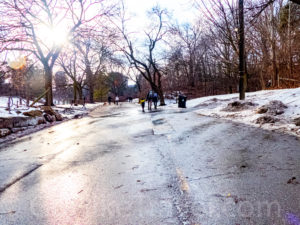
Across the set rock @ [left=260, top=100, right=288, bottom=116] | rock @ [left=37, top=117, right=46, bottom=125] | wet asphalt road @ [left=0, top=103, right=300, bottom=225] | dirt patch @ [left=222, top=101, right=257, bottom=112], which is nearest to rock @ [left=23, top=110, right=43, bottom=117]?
rock @ [left=37, top=117, right=46, bottom=125]

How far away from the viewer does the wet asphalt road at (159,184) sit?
82.7 inches

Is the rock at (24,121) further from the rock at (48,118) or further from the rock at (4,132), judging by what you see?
the rock at (48,118)

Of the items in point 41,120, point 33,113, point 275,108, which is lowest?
point 41,120

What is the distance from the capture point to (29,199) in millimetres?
2664

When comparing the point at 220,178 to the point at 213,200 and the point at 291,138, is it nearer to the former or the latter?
the point at 213,200

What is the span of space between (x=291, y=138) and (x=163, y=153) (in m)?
2.93

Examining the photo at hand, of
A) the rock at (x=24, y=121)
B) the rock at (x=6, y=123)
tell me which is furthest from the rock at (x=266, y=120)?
the rock at (x=24, y=121)

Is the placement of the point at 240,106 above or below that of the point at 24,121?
above

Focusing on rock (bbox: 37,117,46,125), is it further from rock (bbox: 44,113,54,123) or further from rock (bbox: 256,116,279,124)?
rock (bbox: 256,116,279,124)

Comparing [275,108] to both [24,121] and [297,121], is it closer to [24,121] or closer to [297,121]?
[297,121]

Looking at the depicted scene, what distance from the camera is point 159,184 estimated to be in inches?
111

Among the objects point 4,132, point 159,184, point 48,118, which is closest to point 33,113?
point 48,118

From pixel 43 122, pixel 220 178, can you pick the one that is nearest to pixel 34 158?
pixel 220 178

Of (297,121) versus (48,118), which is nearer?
(297,121)
